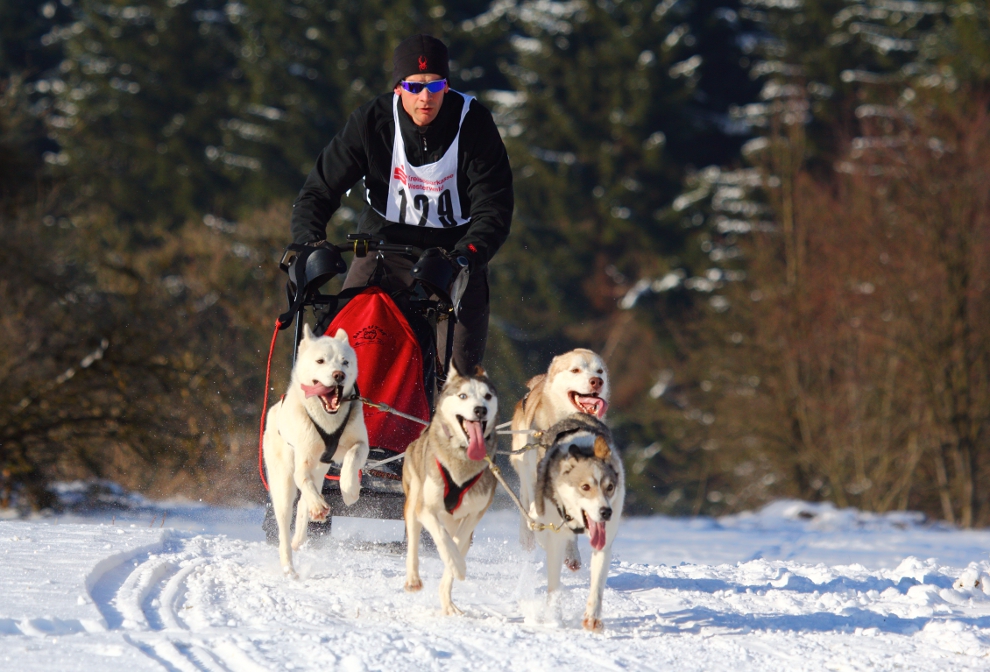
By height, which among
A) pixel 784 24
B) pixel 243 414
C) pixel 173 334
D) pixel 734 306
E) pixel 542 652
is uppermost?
pixel 784 24

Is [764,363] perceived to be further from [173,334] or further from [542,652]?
[542,652]

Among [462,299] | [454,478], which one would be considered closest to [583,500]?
[454,478]

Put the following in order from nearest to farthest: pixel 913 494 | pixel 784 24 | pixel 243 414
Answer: pixel 243 414, pixel 913 494, pixel 784 24

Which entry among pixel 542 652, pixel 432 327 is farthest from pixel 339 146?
pixel 542 652

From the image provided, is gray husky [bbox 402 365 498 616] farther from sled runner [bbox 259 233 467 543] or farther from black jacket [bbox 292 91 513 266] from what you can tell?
black jacket [bbox 292 91 513 266]

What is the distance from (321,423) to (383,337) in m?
0.64

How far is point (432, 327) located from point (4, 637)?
2443mm

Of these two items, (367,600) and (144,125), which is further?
(144,125)

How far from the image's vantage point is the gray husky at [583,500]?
4160 mm

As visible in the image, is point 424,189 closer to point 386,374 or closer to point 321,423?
point 386,374

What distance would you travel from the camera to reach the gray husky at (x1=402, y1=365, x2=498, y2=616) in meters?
4.28

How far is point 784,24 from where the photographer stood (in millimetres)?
30516

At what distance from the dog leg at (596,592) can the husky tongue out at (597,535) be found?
59 mm

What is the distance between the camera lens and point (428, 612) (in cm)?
437
